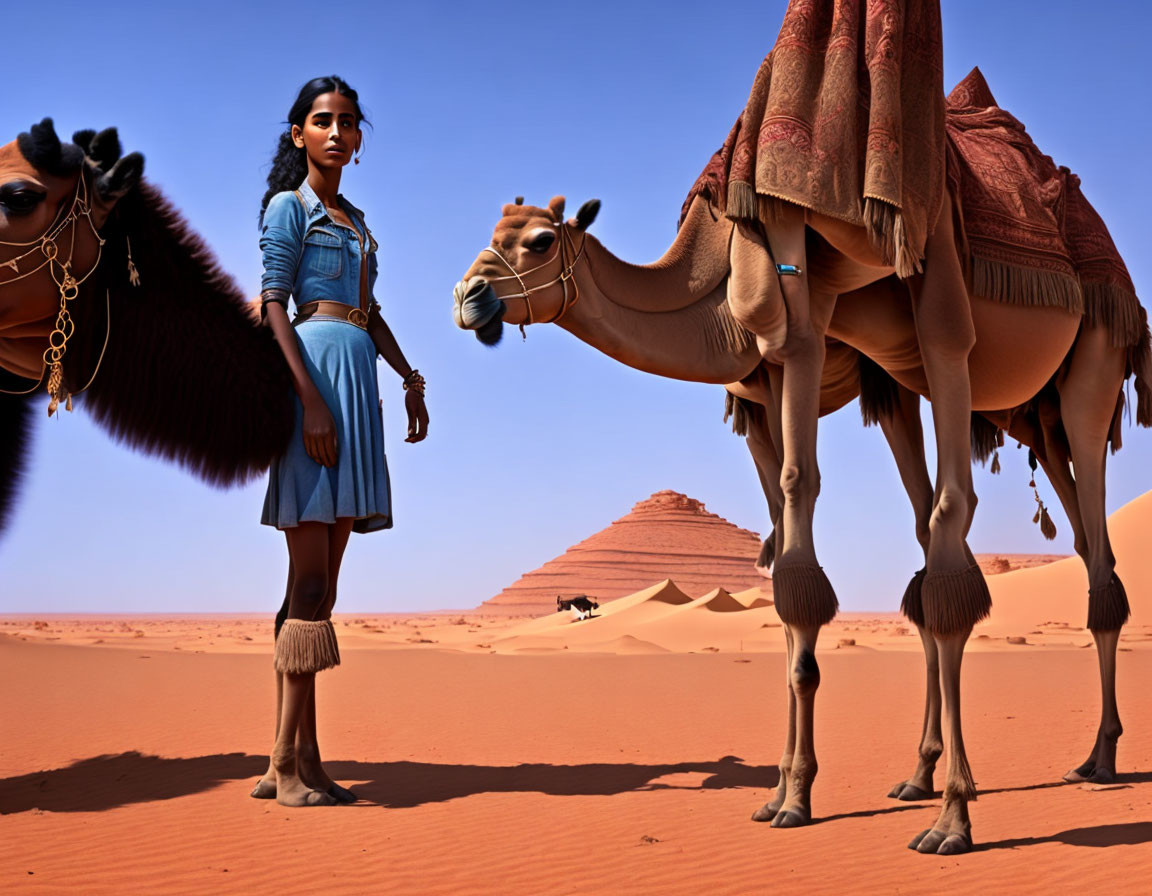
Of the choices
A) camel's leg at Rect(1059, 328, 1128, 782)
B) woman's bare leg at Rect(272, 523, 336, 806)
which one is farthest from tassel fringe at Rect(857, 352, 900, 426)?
woman's bare leg at Rect(272, 523, 336, 806)

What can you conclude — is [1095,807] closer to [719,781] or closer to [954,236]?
[719,781]

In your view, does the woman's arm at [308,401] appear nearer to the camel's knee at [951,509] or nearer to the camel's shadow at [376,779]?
the camel's shadow at [376,779]

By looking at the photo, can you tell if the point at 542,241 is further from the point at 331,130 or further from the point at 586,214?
the point at 331,130

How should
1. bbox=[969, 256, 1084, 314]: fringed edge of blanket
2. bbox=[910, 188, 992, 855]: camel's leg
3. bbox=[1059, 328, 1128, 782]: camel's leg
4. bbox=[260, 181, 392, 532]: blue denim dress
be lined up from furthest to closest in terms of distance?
1. bbox=[1059, 328, 1128, 782]: camel's leg
2. bbox=[969, 256, 1084, 314]: fringed edge of blanket
3. bbox=[260, 181, 392, 532]: blue denim dress
4. bbox=[910, 188, 992, 855]: camel's leg

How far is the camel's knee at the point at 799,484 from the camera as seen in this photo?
6254 mm

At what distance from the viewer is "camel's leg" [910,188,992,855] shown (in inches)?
220

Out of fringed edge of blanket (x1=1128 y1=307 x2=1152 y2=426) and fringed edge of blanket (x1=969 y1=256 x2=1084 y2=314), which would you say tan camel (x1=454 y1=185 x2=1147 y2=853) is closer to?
fringed edge of blanket (x1=969 y1=256 x2=1084 y2=314)

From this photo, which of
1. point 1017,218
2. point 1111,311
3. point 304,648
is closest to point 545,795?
point 304,648

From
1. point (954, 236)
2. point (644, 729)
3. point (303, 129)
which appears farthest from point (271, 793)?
point (954, 236)

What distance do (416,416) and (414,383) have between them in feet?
0.77

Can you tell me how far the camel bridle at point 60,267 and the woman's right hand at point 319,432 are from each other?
1.16m

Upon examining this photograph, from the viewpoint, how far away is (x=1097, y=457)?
8.56m

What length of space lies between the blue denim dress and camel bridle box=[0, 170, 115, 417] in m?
0.97

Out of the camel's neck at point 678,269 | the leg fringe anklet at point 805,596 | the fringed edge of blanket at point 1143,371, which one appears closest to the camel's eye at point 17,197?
the camel's neck at point 678,269
